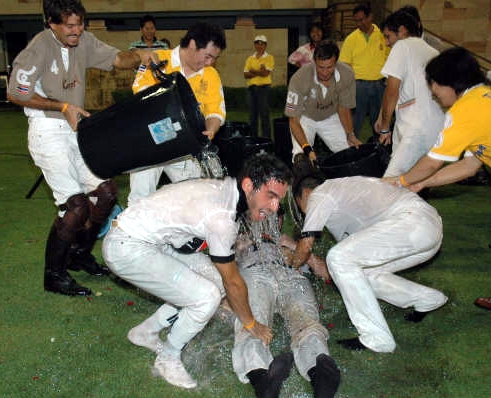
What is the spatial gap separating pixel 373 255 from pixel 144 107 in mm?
1467

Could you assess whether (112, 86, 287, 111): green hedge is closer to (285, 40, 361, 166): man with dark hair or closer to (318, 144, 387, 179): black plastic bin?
(285, 40, 361, 166): man with dark hair

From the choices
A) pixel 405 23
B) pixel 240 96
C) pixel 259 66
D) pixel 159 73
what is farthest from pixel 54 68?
pixel 240 96

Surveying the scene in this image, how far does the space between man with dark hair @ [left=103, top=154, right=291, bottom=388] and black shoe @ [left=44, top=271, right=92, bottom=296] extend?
102 centimetres

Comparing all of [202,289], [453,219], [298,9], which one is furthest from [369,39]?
[298,9]

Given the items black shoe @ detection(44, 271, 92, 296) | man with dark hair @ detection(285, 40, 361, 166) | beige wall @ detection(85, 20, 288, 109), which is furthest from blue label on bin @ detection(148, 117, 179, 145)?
beige wall @ detection(85, 20, 288, 109)

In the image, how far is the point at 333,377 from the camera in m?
2.43

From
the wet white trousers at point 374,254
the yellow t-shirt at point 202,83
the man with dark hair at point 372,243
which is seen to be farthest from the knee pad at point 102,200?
the wet white trousers at point 374,254

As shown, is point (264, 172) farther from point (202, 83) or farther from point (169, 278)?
point (202, 83)

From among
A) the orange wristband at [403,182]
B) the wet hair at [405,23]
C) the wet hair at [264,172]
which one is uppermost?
the wet hair at [405,23]

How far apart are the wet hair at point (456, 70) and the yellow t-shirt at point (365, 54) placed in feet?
13.2

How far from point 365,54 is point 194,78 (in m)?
3.82

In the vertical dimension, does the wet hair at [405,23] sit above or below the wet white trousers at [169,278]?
above

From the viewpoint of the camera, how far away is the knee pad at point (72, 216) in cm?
346

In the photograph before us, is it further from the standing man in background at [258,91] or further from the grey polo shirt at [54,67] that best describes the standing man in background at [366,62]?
the grey polo shirt at [54,67]
